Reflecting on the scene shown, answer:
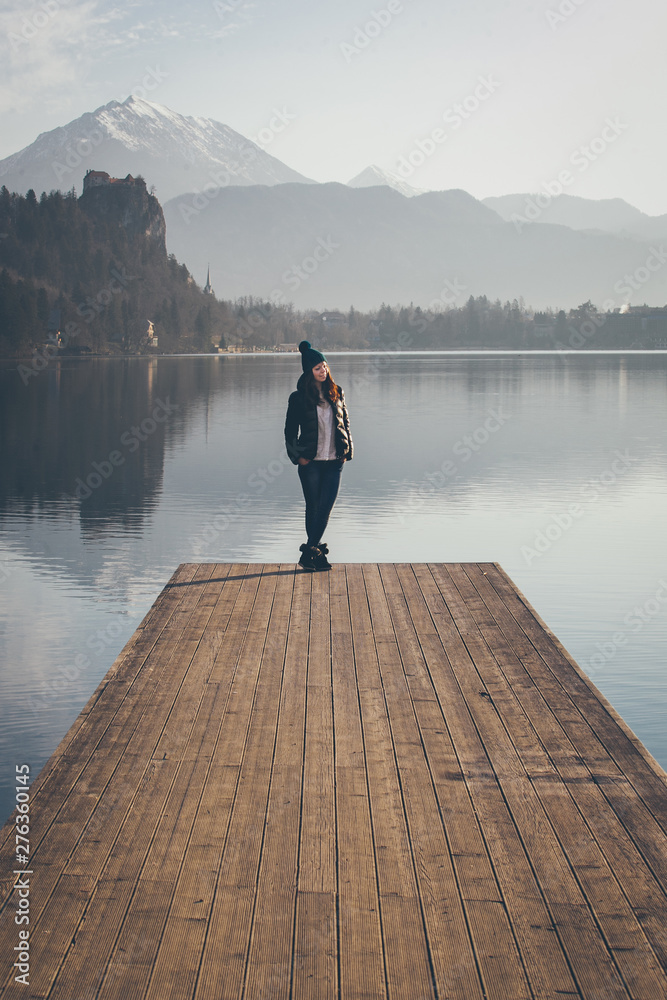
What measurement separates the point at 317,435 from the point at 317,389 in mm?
434

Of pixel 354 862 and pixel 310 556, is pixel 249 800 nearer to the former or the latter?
pixel 354 862

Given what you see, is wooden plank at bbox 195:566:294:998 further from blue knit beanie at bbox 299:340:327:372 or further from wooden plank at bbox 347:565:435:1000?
blue knit beanie at bbox 299:340:327:372

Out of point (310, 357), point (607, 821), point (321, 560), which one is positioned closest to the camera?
point (607, 821)

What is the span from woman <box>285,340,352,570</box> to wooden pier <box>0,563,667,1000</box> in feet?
8.47

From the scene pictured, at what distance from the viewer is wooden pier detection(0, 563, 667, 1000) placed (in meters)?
2.97

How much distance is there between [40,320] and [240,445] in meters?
114

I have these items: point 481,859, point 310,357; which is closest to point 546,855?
point 481,859

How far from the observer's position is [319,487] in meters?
8.79

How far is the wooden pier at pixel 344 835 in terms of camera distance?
297 cm

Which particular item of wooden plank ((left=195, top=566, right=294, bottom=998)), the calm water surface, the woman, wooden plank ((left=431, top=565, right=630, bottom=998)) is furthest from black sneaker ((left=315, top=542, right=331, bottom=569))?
wooden plank ((left=431, top=565, right=630, bottom=998))

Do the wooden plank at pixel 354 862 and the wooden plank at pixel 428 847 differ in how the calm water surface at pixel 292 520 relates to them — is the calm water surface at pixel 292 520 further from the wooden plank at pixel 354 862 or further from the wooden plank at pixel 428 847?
the wooden plank at pixel 354 862

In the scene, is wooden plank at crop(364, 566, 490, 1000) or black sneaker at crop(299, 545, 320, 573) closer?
wooden plank at crop(364, 566, 490, 1000)

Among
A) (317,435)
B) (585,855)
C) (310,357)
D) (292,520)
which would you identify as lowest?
(292,520)

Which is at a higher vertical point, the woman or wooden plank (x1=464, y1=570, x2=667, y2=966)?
the woman
